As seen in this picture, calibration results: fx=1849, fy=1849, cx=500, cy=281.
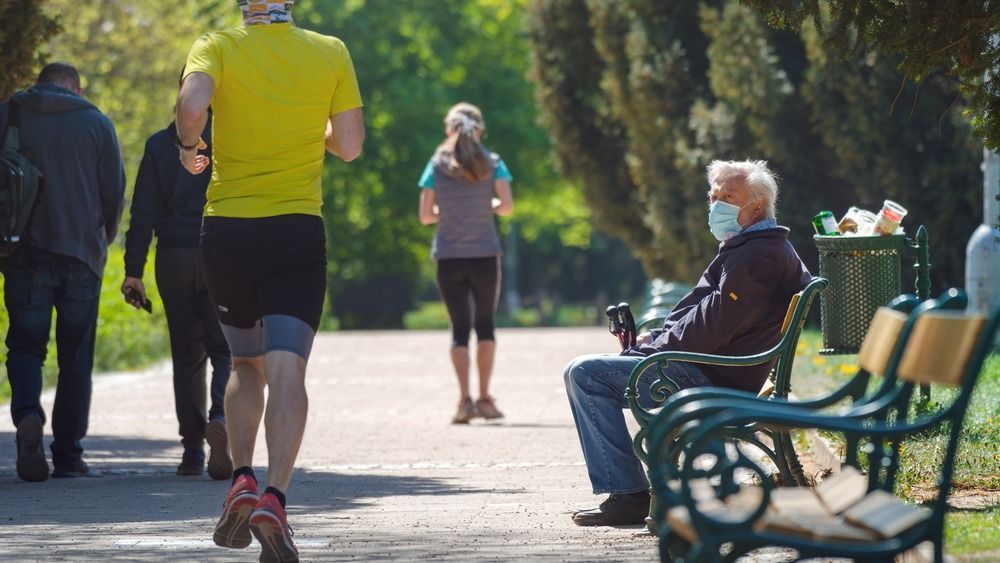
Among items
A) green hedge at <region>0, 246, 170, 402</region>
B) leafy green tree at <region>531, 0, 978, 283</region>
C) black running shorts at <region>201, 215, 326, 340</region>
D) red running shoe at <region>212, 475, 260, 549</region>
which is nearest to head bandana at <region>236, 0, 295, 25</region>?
black running shorts at <region>201, 215, 326, 340</region>

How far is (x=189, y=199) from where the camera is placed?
9.25 metres

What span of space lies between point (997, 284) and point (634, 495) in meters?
7.76

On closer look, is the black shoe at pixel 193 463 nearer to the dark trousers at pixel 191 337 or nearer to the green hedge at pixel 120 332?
the dark trousers at pixel 191 337

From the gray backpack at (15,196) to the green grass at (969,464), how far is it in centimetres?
409

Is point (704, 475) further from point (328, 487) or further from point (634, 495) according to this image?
point (328, 487)

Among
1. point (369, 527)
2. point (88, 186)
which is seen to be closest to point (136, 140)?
point (88, 186)

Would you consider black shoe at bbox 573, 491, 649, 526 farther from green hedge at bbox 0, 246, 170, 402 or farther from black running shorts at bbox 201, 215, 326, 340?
green hedge at bbox 0, 246, 170, 402

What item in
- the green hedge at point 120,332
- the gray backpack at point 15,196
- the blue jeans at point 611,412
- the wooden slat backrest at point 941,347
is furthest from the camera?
the green hedge at point 120,332

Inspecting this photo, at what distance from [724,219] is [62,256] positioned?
3.79 meters

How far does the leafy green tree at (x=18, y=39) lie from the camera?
1035 cm

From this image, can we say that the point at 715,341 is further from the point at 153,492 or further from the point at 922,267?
the point at 153,492

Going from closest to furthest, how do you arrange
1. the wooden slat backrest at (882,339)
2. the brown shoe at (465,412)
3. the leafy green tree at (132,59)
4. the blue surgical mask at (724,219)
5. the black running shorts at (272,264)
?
the wooden slat backrest at (882,339) → the black running shorts at (272,264) → the blue surgical mask at (724,219) → the brown shoe at (465,412) → the leafy green tree at (132,59)

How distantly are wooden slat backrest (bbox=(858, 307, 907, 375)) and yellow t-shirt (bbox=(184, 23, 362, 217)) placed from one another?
7.20ft

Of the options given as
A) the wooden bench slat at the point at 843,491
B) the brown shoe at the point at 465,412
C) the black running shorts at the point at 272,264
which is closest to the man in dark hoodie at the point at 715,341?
the black running shorts at the point at 272,264
